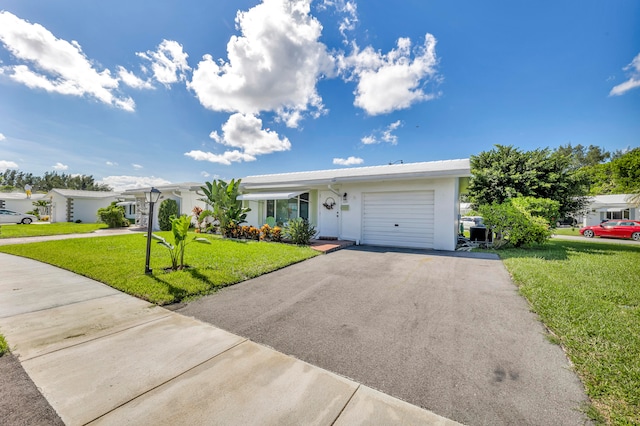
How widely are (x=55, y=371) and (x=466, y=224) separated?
30.0 m

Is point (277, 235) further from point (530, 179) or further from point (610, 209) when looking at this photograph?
point (610, 209)

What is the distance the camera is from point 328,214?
46.6ft

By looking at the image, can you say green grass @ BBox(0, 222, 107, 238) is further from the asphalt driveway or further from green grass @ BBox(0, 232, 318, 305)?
the asphalt driveway

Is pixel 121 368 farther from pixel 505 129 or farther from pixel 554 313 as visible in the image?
pixel 505 129

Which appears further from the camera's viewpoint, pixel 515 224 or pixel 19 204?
pixel 19 204

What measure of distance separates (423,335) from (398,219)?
9.00m

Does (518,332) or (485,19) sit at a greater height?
(485,19)

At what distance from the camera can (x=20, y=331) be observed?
3689mm

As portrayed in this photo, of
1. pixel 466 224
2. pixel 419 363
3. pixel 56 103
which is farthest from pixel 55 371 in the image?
pixel 466 224

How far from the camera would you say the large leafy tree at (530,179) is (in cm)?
1423

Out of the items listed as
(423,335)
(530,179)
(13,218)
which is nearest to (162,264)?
(423,335)

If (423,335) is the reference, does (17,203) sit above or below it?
above

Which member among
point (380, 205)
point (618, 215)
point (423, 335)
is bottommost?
point (423, 335)

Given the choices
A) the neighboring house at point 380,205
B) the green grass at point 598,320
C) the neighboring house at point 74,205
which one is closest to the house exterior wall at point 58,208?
the neighboring house at point 74,205
